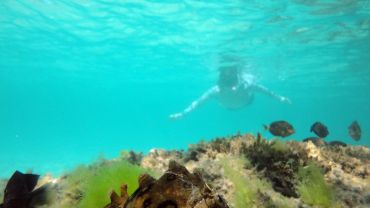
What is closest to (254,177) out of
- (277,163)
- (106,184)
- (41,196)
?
(277,163)

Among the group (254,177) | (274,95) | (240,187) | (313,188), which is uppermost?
(240,187)

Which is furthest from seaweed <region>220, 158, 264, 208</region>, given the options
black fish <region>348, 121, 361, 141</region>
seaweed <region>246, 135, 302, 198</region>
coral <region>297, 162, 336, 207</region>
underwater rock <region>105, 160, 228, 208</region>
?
black fish <region>348, 121, 361, 141</region>

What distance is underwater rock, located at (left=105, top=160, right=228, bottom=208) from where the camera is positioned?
5.75 ft

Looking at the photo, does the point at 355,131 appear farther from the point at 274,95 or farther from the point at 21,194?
the point at 274,95

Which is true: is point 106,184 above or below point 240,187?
above

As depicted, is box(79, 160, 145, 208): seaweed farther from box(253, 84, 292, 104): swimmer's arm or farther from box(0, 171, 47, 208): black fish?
box(253, 84, 292, 104): swimmer's arm

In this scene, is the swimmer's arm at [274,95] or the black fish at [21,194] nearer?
the black fish at [21,194]

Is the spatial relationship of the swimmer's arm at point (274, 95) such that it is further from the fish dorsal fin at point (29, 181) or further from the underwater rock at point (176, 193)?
the underwater rock at point (176, 193)

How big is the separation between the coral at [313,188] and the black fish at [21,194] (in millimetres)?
2844

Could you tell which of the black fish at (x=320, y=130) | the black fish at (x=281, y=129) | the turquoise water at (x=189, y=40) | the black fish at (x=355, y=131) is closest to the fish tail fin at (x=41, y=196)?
the black fish at (x=281, y=129)

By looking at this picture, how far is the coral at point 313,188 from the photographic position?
12.6 ft

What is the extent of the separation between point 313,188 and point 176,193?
2.87 meters

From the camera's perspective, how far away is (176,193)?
5.85 feet

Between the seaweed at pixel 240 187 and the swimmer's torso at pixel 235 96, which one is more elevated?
the seaweed at pixel 240 187
